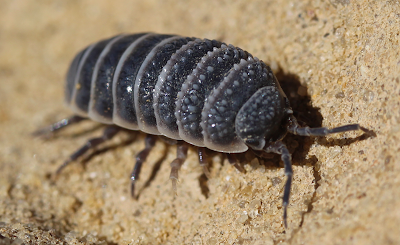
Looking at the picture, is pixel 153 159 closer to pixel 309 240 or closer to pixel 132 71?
pixel 132 71

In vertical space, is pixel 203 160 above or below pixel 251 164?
below

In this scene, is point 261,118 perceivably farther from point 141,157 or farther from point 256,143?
point 141,157

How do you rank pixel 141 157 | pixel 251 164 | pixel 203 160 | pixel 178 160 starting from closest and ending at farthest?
pixel 251 164
pixel 203 160
pixel 178 160
pixel 141 157

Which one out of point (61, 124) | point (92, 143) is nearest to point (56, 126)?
point (61, 124)

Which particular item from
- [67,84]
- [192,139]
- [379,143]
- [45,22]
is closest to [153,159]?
[192,139]

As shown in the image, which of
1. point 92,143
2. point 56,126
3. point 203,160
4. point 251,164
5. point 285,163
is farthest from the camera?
point 56,126

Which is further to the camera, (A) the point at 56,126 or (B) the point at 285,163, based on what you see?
(A) the point at 56,126

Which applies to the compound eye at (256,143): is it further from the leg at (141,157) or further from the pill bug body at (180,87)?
the leg at (141,157)

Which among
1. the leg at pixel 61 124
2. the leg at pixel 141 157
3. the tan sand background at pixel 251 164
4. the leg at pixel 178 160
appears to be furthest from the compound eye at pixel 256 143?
the leg at pixel 61 124

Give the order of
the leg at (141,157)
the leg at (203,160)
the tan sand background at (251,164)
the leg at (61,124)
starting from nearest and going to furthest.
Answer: the tan sand background at (251,164), the leg at (203,160), the leg at (141,157), the leg at (61,124)
